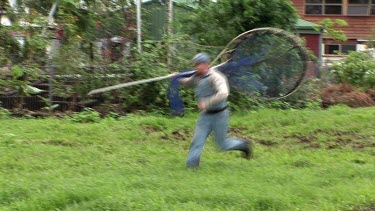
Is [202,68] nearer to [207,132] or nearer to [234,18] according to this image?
[207,132]

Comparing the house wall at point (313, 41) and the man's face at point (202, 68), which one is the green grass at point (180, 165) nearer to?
the man's face at point (202, 68)

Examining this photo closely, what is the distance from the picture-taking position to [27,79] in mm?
13602

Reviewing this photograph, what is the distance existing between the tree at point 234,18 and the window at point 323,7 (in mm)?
18932

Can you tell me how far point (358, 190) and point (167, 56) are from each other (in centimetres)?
792

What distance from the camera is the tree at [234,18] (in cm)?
1599

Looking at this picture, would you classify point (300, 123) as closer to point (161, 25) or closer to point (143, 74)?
point (143, 74)

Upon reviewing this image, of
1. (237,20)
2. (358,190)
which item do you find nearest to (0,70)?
(237,20)

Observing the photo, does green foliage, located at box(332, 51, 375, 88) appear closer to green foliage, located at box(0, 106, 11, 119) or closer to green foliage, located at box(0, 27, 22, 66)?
green foliage, located at box(0, 27, 22, 66)

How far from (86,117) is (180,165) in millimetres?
4581

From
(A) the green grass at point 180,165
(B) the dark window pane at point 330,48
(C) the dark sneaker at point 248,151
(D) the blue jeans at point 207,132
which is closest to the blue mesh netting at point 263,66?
(A) the green grass at point 180,165

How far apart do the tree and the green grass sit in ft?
11.8

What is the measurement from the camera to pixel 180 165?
8516 millimetres

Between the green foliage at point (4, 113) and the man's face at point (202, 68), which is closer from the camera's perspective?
the man's face at point (202, 68)

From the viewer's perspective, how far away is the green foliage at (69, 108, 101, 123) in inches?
495
